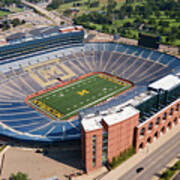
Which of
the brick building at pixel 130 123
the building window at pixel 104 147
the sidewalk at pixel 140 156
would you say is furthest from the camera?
the sidewalk at pixel 140 156

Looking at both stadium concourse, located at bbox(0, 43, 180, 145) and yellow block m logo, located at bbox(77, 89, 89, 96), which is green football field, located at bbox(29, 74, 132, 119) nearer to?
yellow block m logo, located at bbox(77, 89, 89, 96)

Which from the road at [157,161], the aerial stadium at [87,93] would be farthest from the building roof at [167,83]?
the road at [157,161]

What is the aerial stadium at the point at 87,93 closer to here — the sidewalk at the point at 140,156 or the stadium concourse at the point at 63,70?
the stadium concourse at the point at 63,70

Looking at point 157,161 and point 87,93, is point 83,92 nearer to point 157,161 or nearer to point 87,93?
point 87,93

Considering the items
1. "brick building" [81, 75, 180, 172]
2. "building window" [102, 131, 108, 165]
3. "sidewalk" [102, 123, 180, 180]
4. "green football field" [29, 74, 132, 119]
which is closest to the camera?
"brick building" [81, 75, 180, 172]

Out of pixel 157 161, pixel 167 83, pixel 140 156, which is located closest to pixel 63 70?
pixel 167 83

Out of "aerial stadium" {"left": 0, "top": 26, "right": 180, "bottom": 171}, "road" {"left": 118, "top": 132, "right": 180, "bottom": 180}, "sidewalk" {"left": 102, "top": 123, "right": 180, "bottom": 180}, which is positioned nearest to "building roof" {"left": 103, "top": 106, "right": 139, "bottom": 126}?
"aerial stadium" {"left": 0, "top": 26, "right": 180, "bottom": 171}
